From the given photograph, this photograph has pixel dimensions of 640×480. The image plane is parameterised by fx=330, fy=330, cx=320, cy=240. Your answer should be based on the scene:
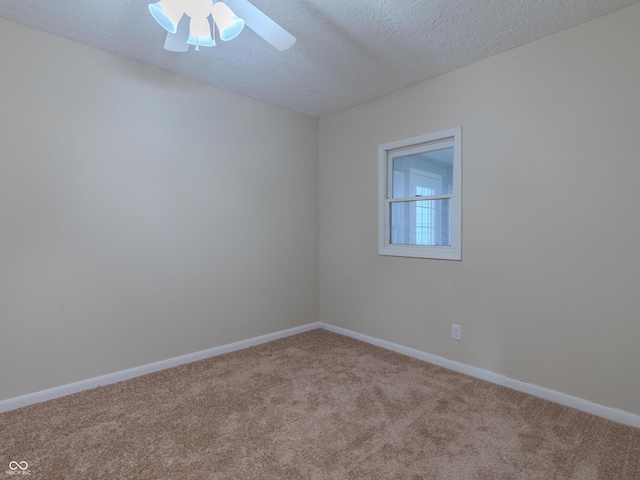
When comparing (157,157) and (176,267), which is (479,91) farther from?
(176,267)

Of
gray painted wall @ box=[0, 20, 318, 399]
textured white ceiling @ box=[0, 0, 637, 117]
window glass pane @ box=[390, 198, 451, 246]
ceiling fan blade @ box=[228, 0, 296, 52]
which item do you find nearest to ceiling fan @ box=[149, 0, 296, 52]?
ceiling fan blade @ box=[228, 0, 296, 52]

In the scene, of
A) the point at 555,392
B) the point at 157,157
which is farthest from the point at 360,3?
the point at 555,392

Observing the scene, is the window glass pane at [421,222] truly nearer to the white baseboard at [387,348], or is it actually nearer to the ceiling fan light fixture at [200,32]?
the white baseboard at [387,348]

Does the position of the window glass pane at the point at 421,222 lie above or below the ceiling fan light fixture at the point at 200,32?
below

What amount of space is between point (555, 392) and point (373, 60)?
2.68m

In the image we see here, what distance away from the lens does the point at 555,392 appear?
2203 millimetres

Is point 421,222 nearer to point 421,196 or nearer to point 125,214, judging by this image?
point 421,196

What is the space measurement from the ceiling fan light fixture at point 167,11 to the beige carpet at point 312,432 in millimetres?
2138

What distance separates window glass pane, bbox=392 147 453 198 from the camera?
2830mm

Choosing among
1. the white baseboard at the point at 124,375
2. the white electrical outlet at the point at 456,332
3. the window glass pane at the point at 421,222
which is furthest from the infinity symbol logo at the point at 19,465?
the window glass pane at the point at 421,222

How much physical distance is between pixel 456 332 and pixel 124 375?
8.63ft

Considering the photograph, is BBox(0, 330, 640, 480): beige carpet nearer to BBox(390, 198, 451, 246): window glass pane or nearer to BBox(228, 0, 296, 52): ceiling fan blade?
BBox(390, 198, 451, 246): window glass pane

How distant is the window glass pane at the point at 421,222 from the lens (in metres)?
2.85

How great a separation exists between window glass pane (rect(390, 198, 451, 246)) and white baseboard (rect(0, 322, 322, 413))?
1.62 m
